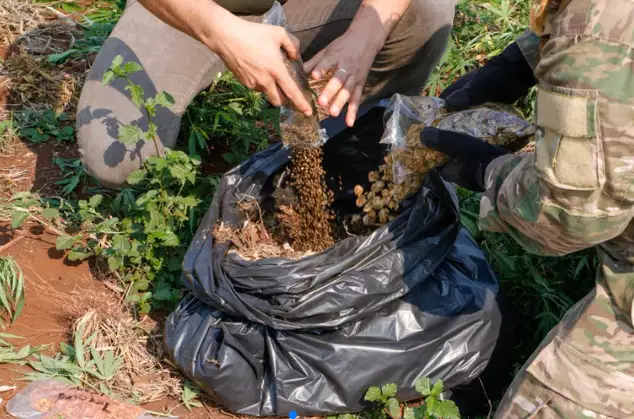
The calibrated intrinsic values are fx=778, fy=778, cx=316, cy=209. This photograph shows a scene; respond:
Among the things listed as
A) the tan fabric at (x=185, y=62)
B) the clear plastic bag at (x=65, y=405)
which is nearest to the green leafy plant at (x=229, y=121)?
the tan fabric at (x=185, y=62)

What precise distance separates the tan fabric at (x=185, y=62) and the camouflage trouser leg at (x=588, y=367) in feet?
4.04

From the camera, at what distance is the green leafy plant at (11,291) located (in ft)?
8.55

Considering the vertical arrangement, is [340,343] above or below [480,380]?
above

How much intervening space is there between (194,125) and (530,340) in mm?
1554

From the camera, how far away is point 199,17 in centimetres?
227

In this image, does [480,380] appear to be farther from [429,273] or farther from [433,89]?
[433,89]

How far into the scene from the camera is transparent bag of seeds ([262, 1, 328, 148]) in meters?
2.25

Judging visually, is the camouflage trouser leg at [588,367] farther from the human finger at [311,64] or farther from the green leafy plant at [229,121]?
the green leafy plant at [229,121]

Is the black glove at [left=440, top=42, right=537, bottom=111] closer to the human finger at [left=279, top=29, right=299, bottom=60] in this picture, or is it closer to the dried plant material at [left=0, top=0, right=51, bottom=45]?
the human finger at [left=279, top=29, right=299, bottom=60]

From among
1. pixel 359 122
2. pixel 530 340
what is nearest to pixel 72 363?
pixel 359 122

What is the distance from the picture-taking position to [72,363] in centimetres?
246

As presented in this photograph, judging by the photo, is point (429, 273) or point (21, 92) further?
point (21, 92)

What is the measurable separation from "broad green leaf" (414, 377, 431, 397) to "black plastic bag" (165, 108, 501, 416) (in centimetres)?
11

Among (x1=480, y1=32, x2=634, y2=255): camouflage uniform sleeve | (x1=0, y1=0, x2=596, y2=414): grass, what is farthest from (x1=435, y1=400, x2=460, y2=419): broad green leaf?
(x1=480, y1=32, x2=634, y2=255): camouflage uniform sleeve
